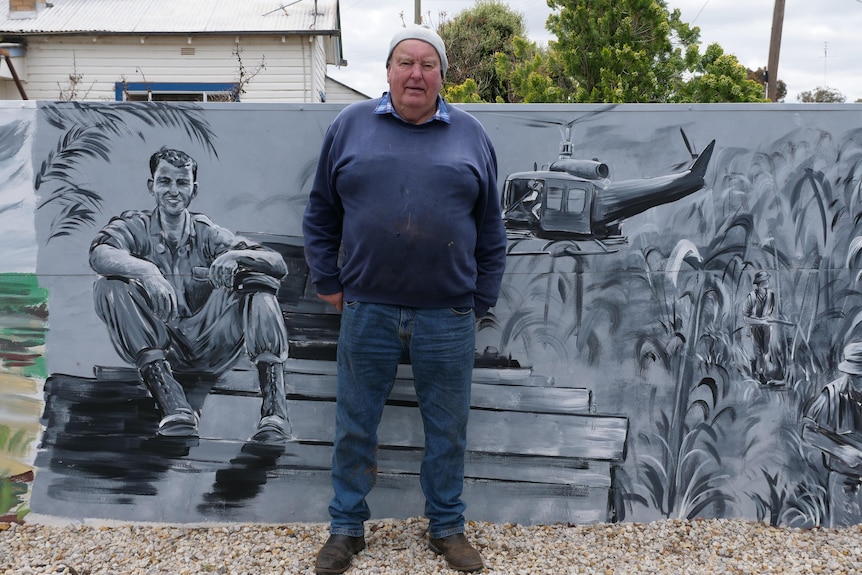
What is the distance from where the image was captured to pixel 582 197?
11.1 feet

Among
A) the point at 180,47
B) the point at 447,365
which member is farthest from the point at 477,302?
the point at 180,47

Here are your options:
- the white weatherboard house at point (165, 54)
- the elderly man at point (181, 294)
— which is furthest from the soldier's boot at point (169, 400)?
the white weatherboard house at point (165, 54)

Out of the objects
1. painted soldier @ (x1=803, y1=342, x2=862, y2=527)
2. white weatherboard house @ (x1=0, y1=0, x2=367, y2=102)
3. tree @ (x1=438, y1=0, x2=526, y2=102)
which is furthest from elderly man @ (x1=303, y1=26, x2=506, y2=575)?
tree @ (x1=438, y1=0, x2=526, y2=102)

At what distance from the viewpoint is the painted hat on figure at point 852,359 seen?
3518mm

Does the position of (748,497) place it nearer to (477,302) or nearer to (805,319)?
(805,319)

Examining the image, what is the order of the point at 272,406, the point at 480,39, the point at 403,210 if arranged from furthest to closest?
the point at 480,39, the point at 272,406, the point at 403,210

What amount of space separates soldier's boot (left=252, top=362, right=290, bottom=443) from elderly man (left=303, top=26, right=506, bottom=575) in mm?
411

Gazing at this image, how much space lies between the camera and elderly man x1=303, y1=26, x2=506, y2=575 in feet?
9.32

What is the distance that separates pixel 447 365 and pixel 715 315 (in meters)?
1.36

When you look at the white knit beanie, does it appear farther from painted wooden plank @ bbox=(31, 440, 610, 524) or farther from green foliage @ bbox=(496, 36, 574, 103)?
green foliage @ bbox=(496, 36, 574, 103)

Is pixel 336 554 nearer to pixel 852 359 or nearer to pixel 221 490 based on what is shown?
pixel 221 490

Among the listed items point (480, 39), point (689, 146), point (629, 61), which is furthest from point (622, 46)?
point (480, 39)

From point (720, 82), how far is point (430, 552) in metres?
6.34

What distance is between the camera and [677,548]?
131 inches
